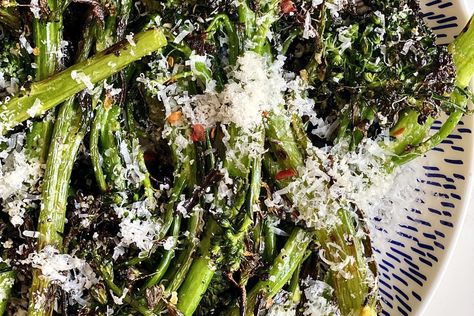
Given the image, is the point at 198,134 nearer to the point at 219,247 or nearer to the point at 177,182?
the point at 177,182

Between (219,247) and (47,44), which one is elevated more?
(47,44)

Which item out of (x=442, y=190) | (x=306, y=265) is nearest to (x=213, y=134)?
(x=306, y=265)

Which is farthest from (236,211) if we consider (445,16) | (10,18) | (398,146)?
(445,16)

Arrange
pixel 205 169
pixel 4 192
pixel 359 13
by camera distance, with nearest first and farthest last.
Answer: pixel 4 192 → pixel 205 169 → pixel 359 13

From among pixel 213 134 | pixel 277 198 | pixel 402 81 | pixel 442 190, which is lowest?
pixel 442 190

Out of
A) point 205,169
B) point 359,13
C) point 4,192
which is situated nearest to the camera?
point 4,192

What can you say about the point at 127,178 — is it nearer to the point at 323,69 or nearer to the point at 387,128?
the point at 323,69

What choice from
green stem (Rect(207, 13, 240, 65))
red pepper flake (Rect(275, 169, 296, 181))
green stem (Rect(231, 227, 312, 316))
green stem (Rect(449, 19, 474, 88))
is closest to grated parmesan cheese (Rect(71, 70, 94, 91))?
green stem (Rect(207, 13, 240, 65))
